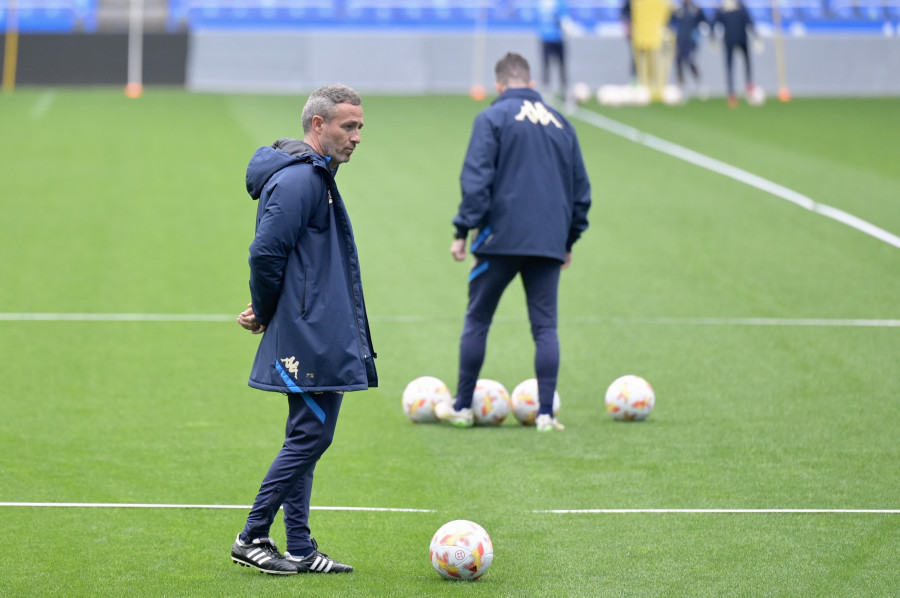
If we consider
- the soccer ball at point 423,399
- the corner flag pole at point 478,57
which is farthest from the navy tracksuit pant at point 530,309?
the corner flag pole at point 478,57

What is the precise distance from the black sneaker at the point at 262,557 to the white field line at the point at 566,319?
6880 millimetres

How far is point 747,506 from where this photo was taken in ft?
24.2

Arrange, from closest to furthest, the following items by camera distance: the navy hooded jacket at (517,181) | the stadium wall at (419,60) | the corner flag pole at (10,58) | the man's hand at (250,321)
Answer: the man's hand at (250,321), the navy hooded jacket at (517,181), the corner flag pole at (10,58), the stadium wall at (419,60)

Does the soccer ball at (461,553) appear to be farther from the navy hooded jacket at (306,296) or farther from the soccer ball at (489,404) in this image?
the soccer ball at (489,404)

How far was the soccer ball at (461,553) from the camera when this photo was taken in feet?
20.2

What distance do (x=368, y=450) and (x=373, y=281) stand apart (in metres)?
6.36

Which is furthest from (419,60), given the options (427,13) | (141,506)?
(141,506)

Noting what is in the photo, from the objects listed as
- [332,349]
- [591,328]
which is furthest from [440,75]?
[332,349]

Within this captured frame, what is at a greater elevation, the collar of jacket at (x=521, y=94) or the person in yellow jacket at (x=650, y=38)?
the person in yellow jacket at (x=650, y=38)

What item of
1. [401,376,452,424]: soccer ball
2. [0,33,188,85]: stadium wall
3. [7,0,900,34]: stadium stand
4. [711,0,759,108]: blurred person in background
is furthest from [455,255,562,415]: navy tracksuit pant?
[7,0,900,34]: stadium stand

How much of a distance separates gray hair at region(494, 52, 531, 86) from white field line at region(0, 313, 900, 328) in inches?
163

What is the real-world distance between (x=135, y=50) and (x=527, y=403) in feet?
91.1

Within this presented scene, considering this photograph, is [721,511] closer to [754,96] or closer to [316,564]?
[316,564]

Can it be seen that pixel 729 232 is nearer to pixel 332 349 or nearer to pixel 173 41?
pixel 332 349
